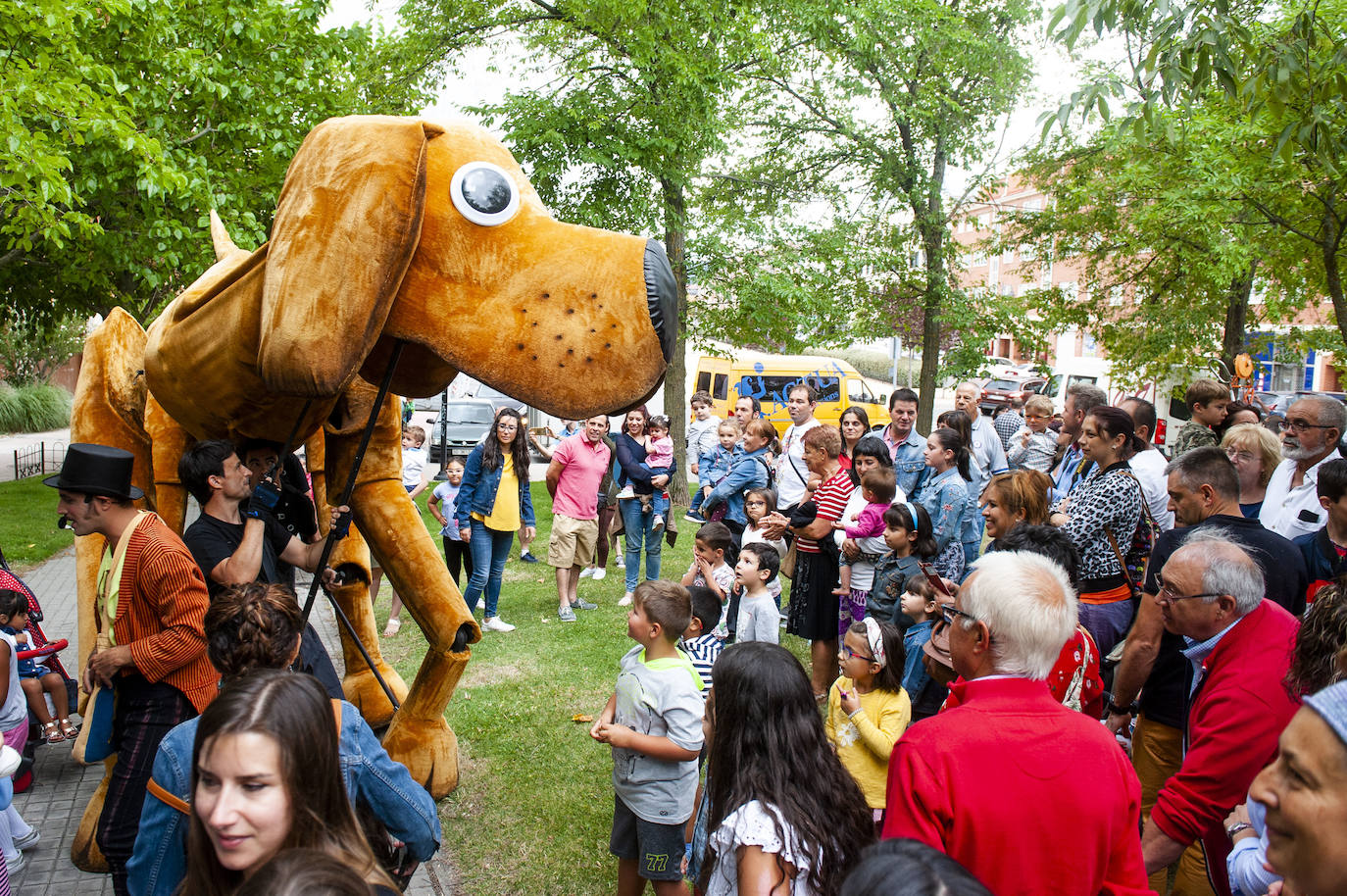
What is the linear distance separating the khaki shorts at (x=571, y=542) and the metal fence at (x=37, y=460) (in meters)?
12.1

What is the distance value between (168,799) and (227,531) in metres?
1.59

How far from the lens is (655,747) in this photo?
344cm

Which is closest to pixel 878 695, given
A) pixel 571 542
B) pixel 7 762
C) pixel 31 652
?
pixel 7 762

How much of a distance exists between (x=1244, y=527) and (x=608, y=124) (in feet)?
31.0

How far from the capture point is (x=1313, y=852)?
4.59 feet

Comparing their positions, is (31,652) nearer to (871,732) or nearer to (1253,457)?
(871,732)

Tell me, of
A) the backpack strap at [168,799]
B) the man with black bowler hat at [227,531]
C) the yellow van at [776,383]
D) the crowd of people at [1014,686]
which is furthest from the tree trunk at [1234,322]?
the backpack strap at [168,799]

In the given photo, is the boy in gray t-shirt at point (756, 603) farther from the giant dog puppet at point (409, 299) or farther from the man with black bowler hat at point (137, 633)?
the man with black bowler hat at point (137, 633)

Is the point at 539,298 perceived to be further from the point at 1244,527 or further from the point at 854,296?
the point at 854,296

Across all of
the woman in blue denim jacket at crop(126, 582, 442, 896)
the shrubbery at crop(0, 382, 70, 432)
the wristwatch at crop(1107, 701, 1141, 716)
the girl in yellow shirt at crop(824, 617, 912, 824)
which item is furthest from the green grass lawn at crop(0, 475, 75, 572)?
the shrubbery at crop(0, 382, 70, 432)

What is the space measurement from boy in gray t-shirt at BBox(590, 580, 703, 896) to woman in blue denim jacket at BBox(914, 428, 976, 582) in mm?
2312

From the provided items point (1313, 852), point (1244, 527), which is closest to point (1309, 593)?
point (1244, 527)

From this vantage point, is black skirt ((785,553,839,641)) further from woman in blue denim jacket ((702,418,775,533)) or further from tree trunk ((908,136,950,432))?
A: tree trunk ((908,136,950,432))

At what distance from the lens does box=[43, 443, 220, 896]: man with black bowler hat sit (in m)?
3.26
